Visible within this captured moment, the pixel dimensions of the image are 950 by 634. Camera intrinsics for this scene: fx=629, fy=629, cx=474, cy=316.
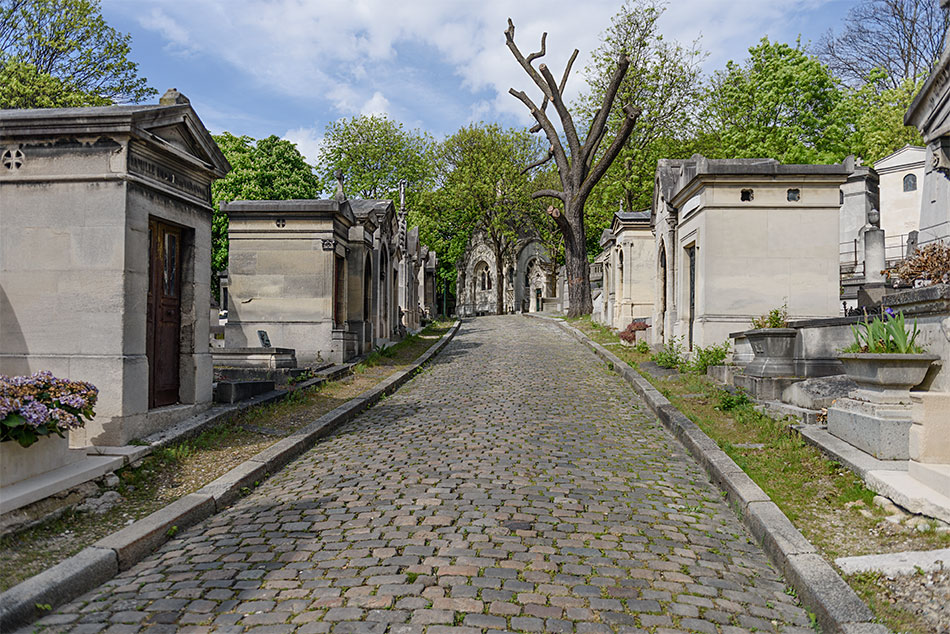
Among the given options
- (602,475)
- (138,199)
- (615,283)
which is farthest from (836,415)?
(615,283)

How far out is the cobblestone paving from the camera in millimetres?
3344

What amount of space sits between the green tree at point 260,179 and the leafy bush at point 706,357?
27.6m

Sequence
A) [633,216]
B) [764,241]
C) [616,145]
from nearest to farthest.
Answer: [764,241], [633,216], [616,145]

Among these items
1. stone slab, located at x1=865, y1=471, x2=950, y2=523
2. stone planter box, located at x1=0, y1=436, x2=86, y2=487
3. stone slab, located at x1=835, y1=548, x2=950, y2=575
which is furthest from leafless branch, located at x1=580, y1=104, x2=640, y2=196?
stone planter box, located at x1=0, y1=436, x2=86, y2=487

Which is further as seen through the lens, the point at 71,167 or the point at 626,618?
the point at 71,167

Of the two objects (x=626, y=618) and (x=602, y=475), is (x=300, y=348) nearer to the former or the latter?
(x=602, y=475)

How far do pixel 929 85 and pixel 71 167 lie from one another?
10.1 metres

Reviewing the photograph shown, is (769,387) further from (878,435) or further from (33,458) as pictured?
(33,458)

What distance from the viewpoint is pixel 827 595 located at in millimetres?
3408

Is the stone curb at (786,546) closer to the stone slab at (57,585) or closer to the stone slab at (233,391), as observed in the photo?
the stone slab at (57,585)

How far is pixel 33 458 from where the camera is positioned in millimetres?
4672

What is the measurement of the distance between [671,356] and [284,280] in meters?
8.45

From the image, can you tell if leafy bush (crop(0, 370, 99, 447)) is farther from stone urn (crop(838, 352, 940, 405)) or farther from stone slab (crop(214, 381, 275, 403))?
stone urn (crop(838, 352, 940, 405))

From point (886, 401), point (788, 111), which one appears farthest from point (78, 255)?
point (788, 111)
